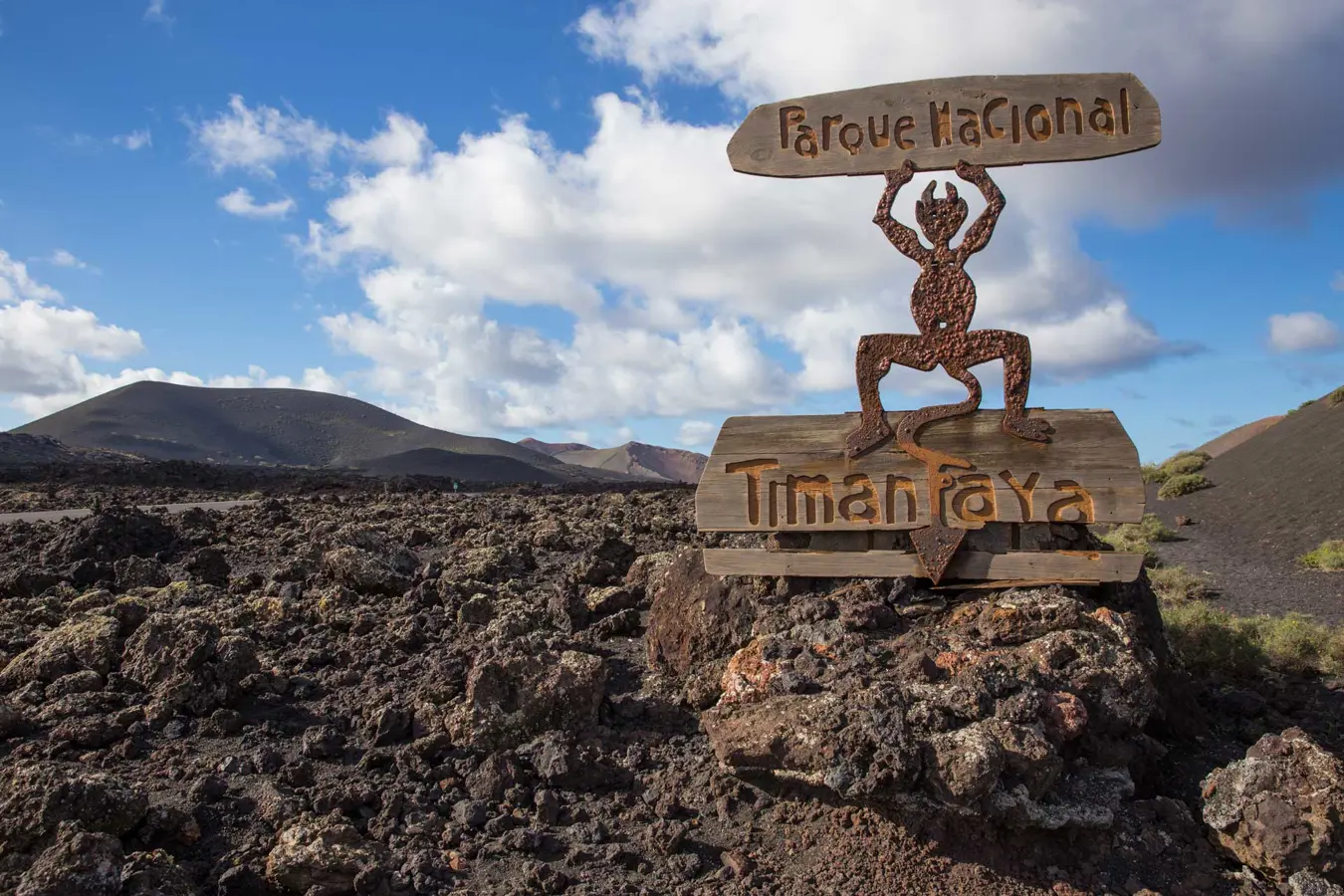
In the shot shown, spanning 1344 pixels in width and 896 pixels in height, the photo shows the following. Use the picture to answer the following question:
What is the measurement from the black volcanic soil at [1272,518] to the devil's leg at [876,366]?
9010mm

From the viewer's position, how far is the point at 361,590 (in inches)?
278

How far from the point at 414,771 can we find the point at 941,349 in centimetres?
328

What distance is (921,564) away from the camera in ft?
16.0

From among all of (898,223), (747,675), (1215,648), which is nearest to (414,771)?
(747,675)

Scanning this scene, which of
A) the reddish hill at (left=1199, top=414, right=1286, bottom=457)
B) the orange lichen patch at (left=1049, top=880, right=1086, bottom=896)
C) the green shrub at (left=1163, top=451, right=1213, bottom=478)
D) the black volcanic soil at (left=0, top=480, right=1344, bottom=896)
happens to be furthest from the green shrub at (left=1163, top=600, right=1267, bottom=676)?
the reddish hill at (left=1199, top=414, right=1286, bottom=457)

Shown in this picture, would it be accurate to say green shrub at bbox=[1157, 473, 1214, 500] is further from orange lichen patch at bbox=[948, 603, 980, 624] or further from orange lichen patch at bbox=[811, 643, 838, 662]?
orange lichen patch at bbox=[811, 643, 838, 662]

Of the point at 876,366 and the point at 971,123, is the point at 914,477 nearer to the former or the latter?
the point at 876,366

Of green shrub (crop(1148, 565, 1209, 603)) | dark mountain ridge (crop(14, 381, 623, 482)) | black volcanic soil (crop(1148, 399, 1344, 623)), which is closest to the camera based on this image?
green shrub (crop(1148, 565, 1209, 603))

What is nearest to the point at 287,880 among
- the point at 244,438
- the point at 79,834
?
the point at 79,834

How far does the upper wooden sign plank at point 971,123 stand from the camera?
4.99 metres

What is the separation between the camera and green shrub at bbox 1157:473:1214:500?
28.8 m

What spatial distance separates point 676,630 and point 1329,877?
2998mm

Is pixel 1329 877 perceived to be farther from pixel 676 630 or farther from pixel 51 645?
pixel 51 645

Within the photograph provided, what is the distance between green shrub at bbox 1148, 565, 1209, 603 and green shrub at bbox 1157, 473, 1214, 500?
16747 millimetres
